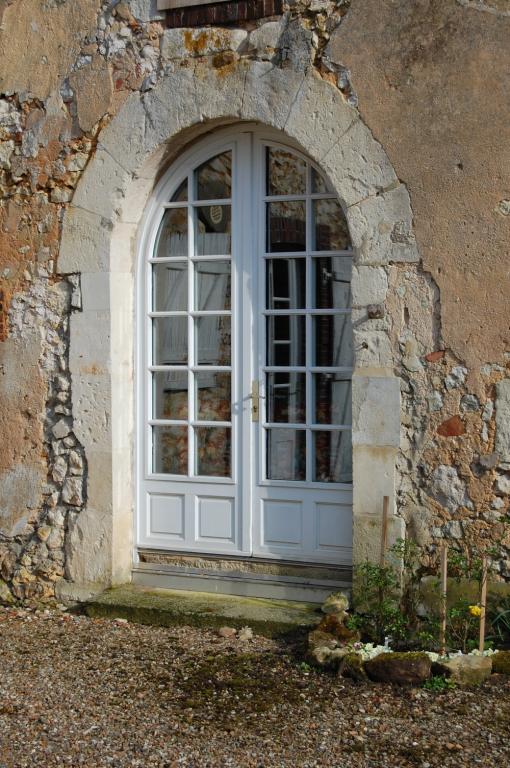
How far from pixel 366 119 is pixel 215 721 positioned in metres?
3.03

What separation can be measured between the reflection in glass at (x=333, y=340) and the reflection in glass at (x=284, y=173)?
2.46 feet

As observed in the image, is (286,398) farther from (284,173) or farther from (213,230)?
(284,173)

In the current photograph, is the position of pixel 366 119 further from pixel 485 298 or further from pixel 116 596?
pixel 116 596

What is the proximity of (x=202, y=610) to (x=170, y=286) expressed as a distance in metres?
1.92

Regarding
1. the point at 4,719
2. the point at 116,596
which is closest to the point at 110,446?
the point at 116,596

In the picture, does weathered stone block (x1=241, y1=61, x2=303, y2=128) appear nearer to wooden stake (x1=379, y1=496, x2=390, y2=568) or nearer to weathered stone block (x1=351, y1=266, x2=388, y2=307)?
weathered stone block (x1=351, y1=266, x2=388, y2=307)

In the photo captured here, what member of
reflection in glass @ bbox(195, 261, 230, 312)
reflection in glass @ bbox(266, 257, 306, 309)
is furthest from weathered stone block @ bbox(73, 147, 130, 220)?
reflection in glass @ bbox(266, 257, 306, 309)

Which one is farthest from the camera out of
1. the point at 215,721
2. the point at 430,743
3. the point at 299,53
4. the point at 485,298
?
the point at 299,53

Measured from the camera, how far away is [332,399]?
512 centimetres

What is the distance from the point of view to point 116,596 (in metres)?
5.22

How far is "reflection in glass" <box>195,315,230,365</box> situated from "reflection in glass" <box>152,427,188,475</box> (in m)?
0.45

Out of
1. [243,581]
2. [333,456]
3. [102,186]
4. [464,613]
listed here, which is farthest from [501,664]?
[102,186]

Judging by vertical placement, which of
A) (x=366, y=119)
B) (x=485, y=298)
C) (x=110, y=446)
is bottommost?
(x=110, y=446)

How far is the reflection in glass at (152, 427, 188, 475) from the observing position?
5.45m
